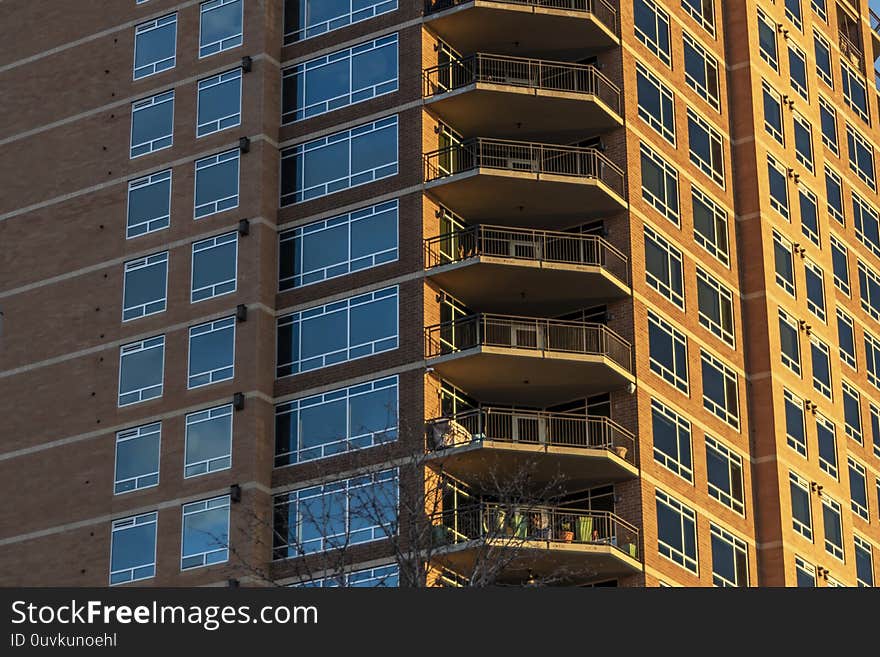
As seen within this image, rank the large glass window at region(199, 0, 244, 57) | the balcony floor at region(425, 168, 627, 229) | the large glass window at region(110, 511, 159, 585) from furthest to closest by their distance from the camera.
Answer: the large glass window at region(199, 0, 244, 57)
the balcony floor at region(425, 168, 627, 229)
the large glass window at region(110, 511, 159, 585)

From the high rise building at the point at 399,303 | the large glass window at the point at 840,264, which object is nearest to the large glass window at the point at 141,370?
the high rise building at the point at 399,303

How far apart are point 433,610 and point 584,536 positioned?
26775 mm

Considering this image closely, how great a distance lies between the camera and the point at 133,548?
59844 millimetres

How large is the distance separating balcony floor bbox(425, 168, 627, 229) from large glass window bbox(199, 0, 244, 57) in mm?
8736

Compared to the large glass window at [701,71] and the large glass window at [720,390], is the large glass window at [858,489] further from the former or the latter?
the large glass window at [701,71]

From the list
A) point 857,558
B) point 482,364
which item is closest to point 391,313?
point 482,364

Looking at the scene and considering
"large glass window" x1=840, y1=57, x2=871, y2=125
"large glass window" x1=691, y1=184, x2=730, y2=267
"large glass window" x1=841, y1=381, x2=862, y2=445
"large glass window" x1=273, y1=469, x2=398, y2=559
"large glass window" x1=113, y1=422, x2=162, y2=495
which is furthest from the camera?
"large glass window" x1=840, y1=57, x2=871, y2=125

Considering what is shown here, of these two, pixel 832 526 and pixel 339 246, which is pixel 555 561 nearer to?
pixel 339 246

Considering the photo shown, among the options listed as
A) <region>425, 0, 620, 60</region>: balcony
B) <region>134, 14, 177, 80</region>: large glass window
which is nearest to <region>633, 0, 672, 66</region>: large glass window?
<region>425, 0, 620, 60</region>: balcony

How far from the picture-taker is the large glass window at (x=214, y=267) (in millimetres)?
61500

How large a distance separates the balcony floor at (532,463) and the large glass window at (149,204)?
12433mm

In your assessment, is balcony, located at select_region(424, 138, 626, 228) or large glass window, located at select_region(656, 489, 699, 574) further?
balcony, located at select_region(424, 138, 626, 228)

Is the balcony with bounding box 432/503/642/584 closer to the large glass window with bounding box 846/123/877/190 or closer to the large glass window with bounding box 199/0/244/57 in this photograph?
the large glass window with bounding box 199/0/244/57

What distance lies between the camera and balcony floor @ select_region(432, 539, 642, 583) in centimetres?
5503
